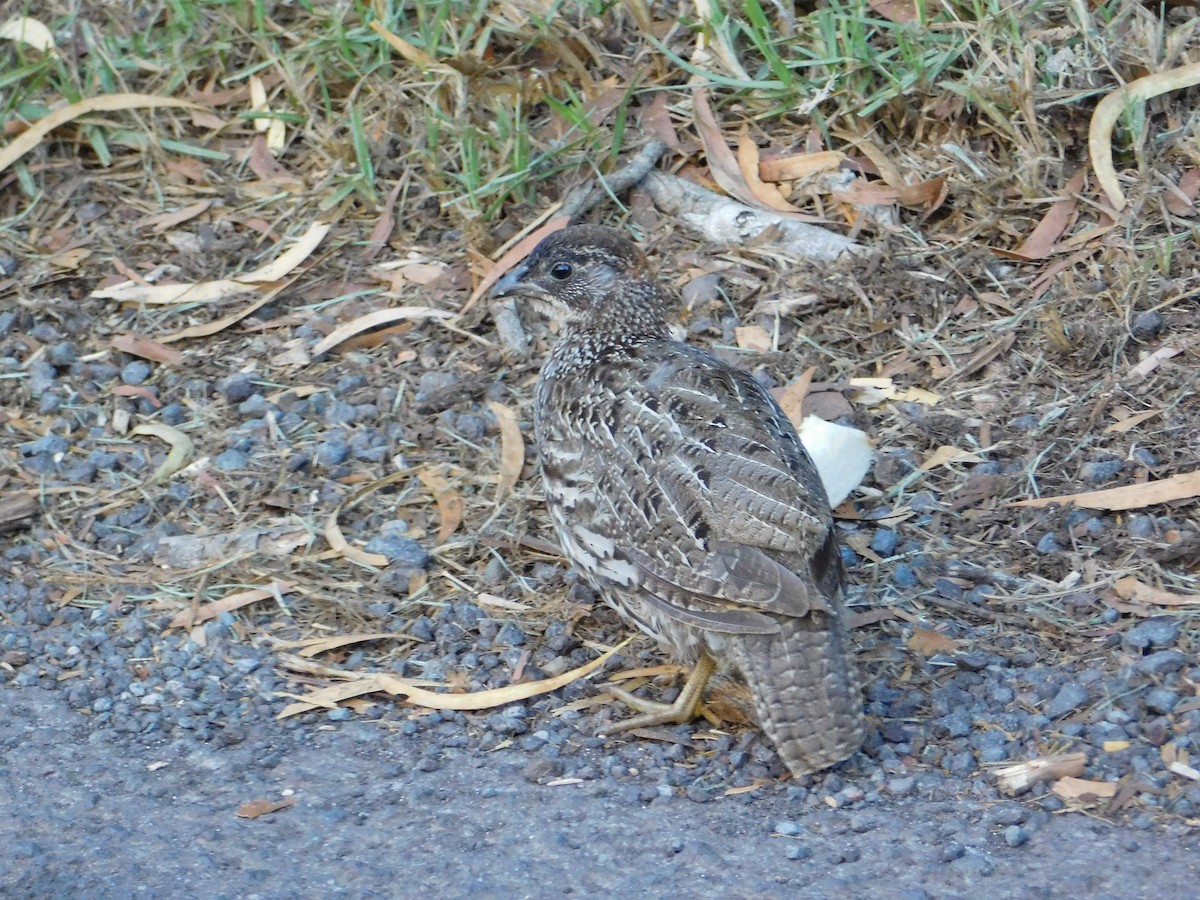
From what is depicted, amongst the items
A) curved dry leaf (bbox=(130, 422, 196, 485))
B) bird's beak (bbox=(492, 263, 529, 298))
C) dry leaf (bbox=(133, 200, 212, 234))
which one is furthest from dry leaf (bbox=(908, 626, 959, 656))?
dry leaf (bbox=(133, 200, 212, 234))

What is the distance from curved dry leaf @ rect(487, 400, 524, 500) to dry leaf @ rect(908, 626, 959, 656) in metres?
1.75

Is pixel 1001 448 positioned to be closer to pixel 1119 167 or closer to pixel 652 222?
pixel 1119 167

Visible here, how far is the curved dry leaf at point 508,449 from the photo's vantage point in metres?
5.91

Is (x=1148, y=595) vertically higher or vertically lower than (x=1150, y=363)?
lower

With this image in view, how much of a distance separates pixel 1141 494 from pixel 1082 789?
145 cm

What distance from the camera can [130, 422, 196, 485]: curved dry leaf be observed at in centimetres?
607

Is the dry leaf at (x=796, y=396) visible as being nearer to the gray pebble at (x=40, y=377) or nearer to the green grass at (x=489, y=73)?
the green grass at (x=489, y=73)

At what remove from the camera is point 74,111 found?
7.55 metres

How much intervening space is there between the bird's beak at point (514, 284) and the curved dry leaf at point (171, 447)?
1.42 m

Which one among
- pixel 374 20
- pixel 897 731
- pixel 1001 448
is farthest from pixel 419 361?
pixel 897 731

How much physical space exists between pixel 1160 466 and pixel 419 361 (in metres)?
3.03

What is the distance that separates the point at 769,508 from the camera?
14.7 feet

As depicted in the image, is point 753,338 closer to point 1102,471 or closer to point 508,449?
point 508,449

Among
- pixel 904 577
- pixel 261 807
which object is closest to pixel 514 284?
pixel 904 577
